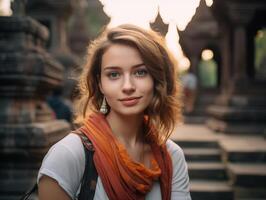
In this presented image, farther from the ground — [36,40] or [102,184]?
[36,40]

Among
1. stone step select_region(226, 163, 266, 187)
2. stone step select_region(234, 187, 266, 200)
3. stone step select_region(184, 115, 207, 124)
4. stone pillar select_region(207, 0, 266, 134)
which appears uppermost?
stone pillar select_region(207, 0, 266, 134)

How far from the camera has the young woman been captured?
1.68m

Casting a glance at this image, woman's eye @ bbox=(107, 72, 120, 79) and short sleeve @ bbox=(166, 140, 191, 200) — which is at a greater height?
woman's eye @ bbox=(107, 72, 120, 79)

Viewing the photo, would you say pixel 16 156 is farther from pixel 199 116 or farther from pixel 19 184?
pixel 199 116

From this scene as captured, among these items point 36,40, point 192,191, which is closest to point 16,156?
point 36,40

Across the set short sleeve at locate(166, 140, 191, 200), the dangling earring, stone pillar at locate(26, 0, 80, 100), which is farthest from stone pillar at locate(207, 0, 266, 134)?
the dangling earring

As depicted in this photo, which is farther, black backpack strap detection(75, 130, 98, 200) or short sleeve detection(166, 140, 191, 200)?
short sleeve detection(166, 140, 191, 200)

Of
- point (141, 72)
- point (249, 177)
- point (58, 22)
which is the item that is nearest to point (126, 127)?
point (141, 72)

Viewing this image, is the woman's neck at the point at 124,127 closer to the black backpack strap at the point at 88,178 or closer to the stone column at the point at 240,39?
the black backpack strap at the point at 88,178

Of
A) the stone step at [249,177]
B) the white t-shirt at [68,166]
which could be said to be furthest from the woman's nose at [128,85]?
the stone step at [249,177]

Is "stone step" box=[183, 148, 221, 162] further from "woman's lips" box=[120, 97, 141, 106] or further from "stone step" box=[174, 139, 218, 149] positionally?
"woman's lips" box=[120, 97, 141, 106]

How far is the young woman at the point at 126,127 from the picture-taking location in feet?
5.50

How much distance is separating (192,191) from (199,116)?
878 centimetres

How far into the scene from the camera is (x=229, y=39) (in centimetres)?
991
